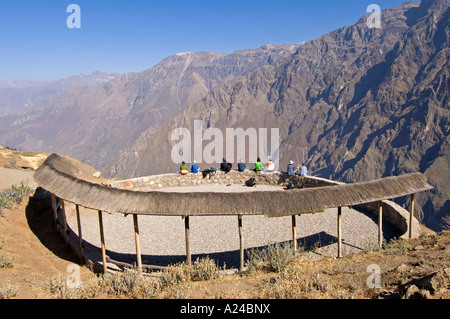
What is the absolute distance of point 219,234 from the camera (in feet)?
50.0

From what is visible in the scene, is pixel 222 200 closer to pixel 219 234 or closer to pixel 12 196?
pixel 219 234

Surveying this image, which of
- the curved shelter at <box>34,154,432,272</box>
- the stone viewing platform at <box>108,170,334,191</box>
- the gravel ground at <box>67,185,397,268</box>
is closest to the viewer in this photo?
the curved shelter at <box>34,154,432,272</box>

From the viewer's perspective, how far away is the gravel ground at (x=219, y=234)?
44.1 ft

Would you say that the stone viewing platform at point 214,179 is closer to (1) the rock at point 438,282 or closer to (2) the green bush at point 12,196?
(2) the green bush at point 12,196

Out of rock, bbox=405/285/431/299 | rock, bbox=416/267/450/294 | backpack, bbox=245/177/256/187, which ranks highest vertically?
rock, bbox=416/267/450/294

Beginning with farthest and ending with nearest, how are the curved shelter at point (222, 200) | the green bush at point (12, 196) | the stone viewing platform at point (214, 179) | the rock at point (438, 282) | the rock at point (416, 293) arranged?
1. the stone viewing platform at point (214, 179)
2. the green bush at point (12, 196)
3. the curved shelter at point (222, 200)
4. the rock at point (438, 282)
5. the rock at point (416, 293)

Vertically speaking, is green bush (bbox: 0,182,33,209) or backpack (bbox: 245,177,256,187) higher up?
green bush (bbox: 0,182,33,209)

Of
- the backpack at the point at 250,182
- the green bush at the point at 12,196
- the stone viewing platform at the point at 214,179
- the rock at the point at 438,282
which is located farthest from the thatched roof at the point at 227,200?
the backpack at the point at 250,182

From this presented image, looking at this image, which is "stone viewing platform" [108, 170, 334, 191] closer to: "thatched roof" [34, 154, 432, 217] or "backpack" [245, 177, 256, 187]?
"backpack" [245, 177, 256, 187]

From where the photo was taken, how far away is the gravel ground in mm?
13430

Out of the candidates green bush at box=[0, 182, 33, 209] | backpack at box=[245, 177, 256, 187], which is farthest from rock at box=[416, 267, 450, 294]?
green bush at box=[0, 182, 33, 209]

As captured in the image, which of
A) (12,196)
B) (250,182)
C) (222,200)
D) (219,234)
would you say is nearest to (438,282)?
(222,200)
